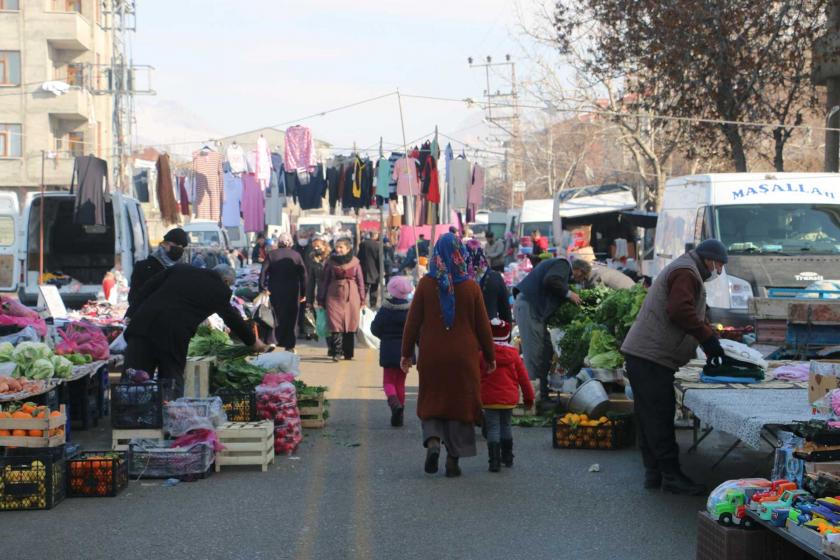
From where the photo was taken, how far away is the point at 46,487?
354 inches

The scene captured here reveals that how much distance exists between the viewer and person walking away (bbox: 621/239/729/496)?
9180mm

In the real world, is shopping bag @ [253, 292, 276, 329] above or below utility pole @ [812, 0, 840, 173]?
below

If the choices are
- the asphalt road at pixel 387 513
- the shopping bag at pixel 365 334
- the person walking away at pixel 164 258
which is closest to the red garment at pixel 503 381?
the asphalt road at pixel 387 513

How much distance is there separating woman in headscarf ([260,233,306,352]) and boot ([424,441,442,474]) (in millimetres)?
9494

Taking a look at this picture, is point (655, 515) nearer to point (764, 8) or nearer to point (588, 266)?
point (588, 266)

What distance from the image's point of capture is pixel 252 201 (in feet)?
100

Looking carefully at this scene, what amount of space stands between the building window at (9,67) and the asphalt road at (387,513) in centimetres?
4250

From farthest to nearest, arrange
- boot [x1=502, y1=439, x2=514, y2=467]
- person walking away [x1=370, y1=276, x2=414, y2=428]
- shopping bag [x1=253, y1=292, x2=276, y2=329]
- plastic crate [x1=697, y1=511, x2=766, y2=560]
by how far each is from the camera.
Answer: shopping bag [x1=253, y1=292, x2=276, y2=329] → person walking away [x1=370, y1=276, x2=414, y2=428] → boot [x1=502, y1=439, x2=514, y2=467] → plastic crate [x1=697, y1=511, x2=766, y2=560]

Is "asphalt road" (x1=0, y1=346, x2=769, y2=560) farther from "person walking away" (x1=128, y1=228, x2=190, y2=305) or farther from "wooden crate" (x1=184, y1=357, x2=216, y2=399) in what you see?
"person walking away" (x1=128, y1=228, x2=190, y2=305)

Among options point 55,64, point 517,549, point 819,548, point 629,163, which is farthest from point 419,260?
point 629,163

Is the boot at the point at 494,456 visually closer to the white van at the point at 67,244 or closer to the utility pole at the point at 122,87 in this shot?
the white van at the point at 67,244

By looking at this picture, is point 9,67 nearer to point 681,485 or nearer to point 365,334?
point 365,334

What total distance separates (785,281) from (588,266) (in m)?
3.15

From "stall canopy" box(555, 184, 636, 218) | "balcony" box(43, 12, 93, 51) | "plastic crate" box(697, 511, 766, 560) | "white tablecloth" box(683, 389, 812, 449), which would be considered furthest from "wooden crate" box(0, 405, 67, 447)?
"balcony" box(43, 12, 93, 51)
